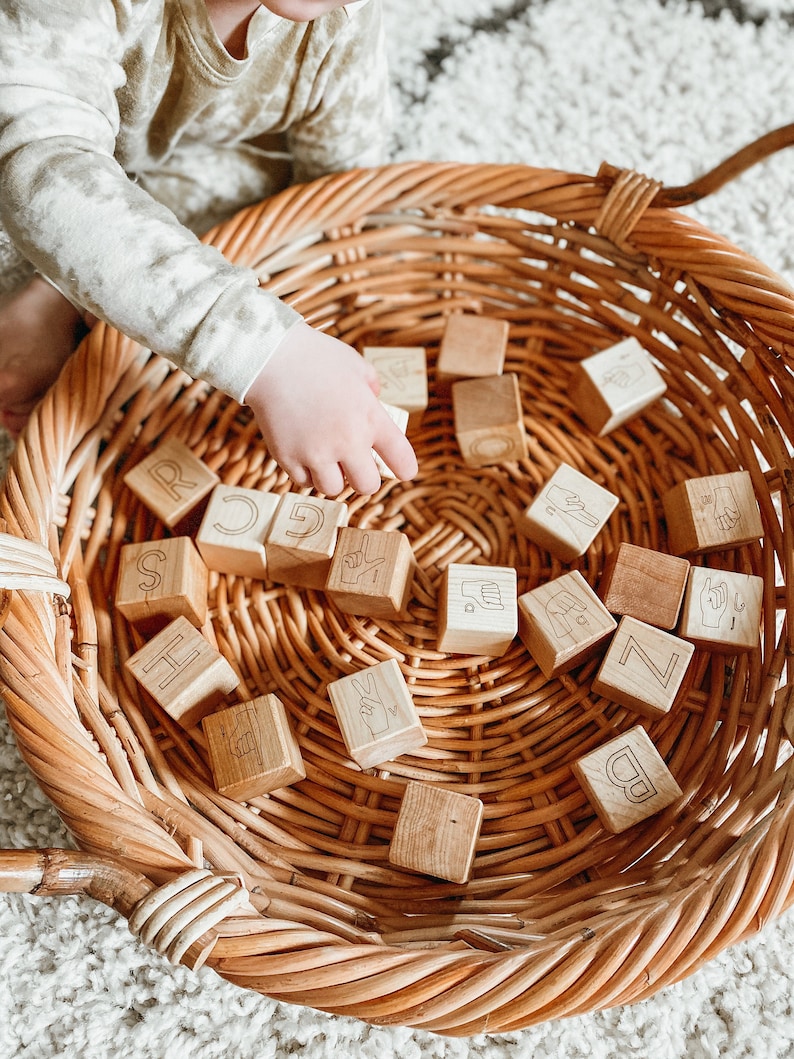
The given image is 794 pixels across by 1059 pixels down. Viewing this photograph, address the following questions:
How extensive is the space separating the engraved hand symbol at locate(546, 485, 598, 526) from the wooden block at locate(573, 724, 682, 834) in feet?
0.59

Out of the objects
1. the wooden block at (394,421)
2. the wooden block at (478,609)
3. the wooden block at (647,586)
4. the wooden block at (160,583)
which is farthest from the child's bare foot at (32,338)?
the wooden block at (647,586)

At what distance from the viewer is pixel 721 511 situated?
70 cm

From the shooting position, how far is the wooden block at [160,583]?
68 cm

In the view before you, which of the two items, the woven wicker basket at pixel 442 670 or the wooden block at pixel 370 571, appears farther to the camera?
the wooden block at pixel 370 571

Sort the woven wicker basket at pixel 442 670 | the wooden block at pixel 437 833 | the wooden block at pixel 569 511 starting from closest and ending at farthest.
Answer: the woven wicker basket at pixel 442 670 < the wooden block at pixel 437 833 < the wooden block at pixel 569 511

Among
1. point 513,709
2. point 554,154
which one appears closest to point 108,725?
point 513,709

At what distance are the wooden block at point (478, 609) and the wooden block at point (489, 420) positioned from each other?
0.13 m

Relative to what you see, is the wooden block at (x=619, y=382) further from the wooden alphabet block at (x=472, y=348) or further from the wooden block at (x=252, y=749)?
the wooden block at (x=252, y=749)

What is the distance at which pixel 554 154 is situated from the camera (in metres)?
1.05

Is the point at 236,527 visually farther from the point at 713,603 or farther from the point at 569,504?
the point at 713,603

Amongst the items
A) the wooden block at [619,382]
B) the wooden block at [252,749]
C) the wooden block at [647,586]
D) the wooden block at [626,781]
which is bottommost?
the wooden block at [252,749]

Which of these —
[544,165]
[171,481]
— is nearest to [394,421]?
[171,481]

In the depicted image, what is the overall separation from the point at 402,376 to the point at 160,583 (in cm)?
28

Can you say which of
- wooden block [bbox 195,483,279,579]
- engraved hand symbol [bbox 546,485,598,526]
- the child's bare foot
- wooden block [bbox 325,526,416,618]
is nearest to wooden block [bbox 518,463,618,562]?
engraved hand symbol [bbox 546,485,598,526]
